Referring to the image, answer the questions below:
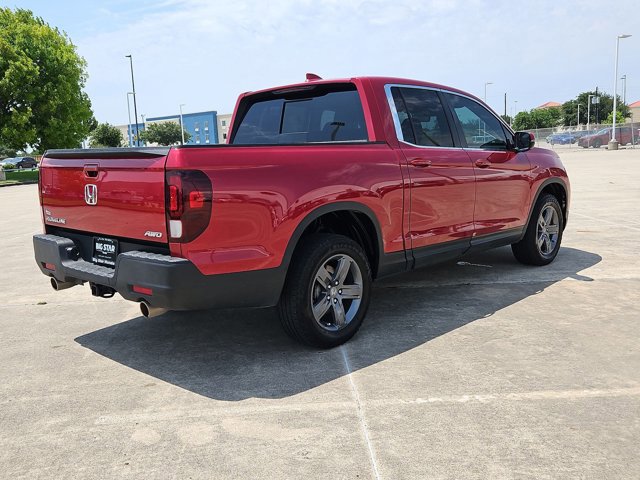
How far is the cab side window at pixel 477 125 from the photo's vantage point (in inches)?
207

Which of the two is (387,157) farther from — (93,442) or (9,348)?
(9,348)

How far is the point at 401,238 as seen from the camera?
445 cm

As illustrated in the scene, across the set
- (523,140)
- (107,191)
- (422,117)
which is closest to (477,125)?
(523,140)

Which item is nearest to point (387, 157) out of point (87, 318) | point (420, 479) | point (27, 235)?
point (420, 479)

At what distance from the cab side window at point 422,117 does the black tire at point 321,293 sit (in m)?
1.13

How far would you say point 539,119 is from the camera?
117062 millimetres

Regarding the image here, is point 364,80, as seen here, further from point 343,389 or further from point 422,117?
point 343,389

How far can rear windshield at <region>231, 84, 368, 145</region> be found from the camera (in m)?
4.51

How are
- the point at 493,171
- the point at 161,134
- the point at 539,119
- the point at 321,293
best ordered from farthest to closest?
the point at 539,119 → the point at 161,134 → the point at 493,171 → the point at 321,293

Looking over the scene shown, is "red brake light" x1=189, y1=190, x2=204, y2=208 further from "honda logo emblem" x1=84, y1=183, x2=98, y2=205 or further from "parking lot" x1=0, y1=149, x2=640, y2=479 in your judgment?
"parking lot" x1=0, y1=149, x2=640, y2=479

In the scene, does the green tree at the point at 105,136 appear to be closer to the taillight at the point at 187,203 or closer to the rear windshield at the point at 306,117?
the rear windshield at the point at 306,117

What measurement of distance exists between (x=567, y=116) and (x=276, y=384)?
12334cm

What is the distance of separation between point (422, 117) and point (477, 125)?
3.02ft

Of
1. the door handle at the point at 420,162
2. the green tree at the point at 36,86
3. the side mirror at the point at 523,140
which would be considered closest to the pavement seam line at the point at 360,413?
the door handle at the point at 420,162
